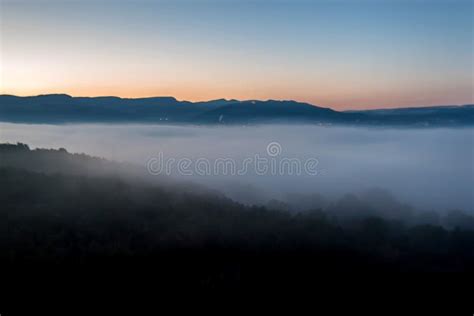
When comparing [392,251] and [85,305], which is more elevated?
[85,305]

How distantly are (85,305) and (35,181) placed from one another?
2505 cm

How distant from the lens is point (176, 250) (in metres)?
22.0

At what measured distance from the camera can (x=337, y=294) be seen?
58.7 ft

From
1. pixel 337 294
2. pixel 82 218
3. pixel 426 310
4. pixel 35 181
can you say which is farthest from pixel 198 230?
pixel 35 181

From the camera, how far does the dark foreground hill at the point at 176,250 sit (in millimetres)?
17094

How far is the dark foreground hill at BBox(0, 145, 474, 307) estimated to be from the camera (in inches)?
673

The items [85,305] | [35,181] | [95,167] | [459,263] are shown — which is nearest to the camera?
[85,305]

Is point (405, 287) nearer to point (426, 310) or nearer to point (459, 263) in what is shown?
point (426, 310)

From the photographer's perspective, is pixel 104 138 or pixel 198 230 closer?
pixel 198 230

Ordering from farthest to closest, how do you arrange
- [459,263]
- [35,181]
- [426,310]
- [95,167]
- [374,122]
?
[374,122], [95,167], [35,181], [459,263], [426,310]

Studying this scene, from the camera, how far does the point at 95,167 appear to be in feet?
168

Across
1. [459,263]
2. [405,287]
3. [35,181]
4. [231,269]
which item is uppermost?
[35,181]

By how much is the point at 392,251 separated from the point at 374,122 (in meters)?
147

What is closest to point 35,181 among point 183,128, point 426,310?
point 426,310
